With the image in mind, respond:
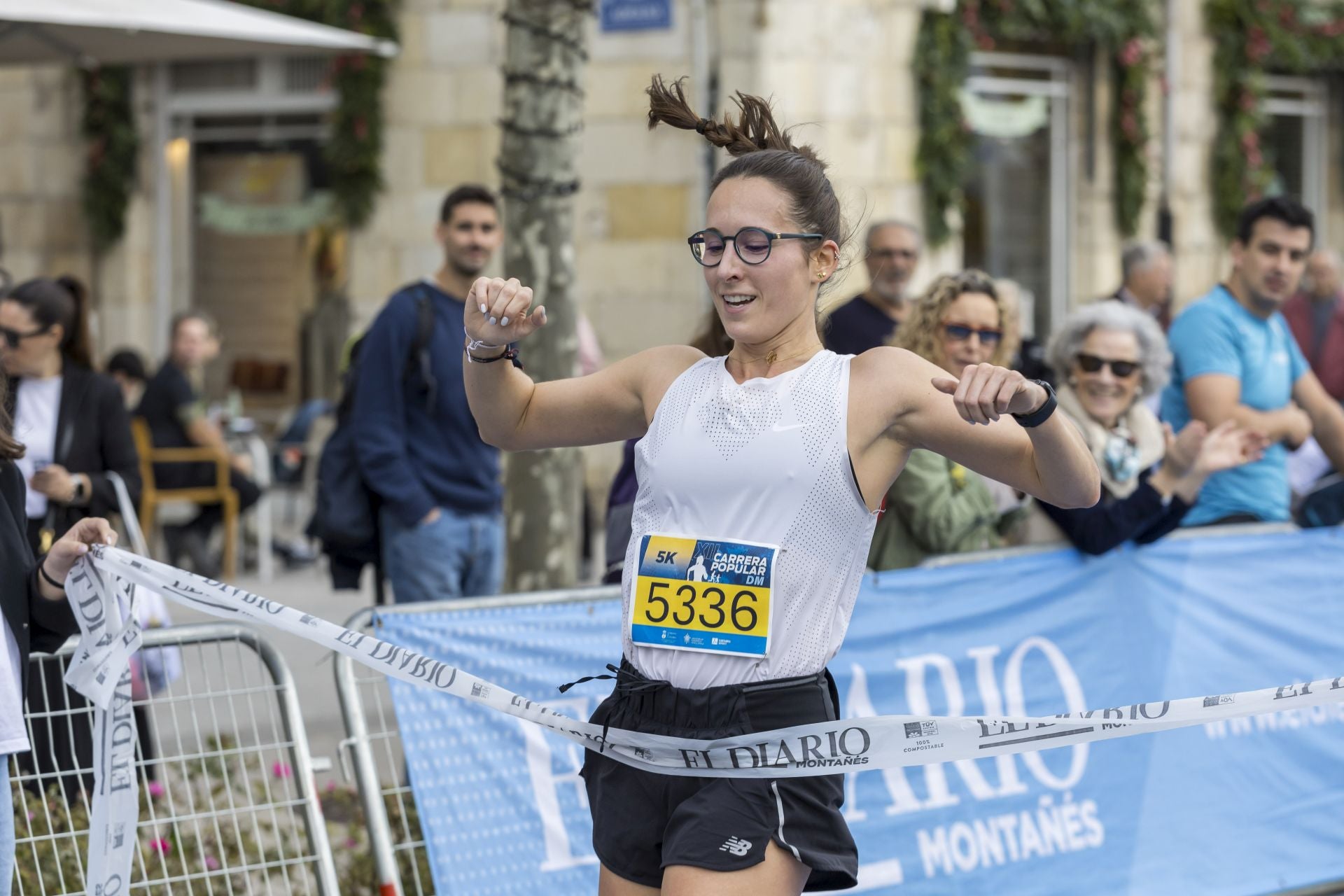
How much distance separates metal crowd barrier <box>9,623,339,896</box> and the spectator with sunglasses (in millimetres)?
1944

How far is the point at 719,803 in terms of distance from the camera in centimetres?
290

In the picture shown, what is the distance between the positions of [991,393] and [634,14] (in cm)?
851

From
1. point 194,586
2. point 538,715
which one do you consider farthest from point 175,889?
point 538,715

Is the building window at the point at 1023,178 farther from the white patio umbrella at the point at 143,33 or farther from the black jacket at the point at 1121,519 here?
the black jacket at the point at 1121,519

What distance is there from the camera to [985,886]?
16.3ft

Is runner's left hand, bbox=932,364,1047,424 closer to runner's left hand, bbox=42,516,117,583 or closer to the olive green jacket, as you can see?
runner's left hand, bbox=42,516,117,583

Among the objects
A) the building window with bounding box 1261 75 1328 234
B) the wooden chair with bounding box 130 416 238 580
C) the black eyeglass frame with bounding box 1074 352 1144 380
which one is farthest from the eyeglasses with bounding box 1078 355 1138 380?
the building window with bounding box 1261 75 1328 234

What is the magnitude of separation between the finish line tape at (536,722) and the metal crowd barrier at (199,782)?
15.5 inches

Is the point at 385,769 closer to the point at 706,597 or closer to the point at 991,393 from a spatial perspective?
the point at 706,597

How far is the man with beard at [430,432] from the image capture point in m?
5.95

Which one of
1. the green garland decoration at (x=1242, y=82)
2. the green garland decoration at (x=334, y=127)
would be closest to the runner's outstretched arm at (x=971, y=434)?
the green garland decoration at (x=334, y=127)

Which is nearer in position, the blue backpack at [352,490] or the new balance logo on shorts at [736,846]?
the new balance logo on shorts at [736,846]

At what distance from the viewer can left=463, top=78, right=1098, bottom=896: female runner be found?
2920 mm

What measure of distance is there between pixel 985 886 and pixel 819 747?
7.26ft
